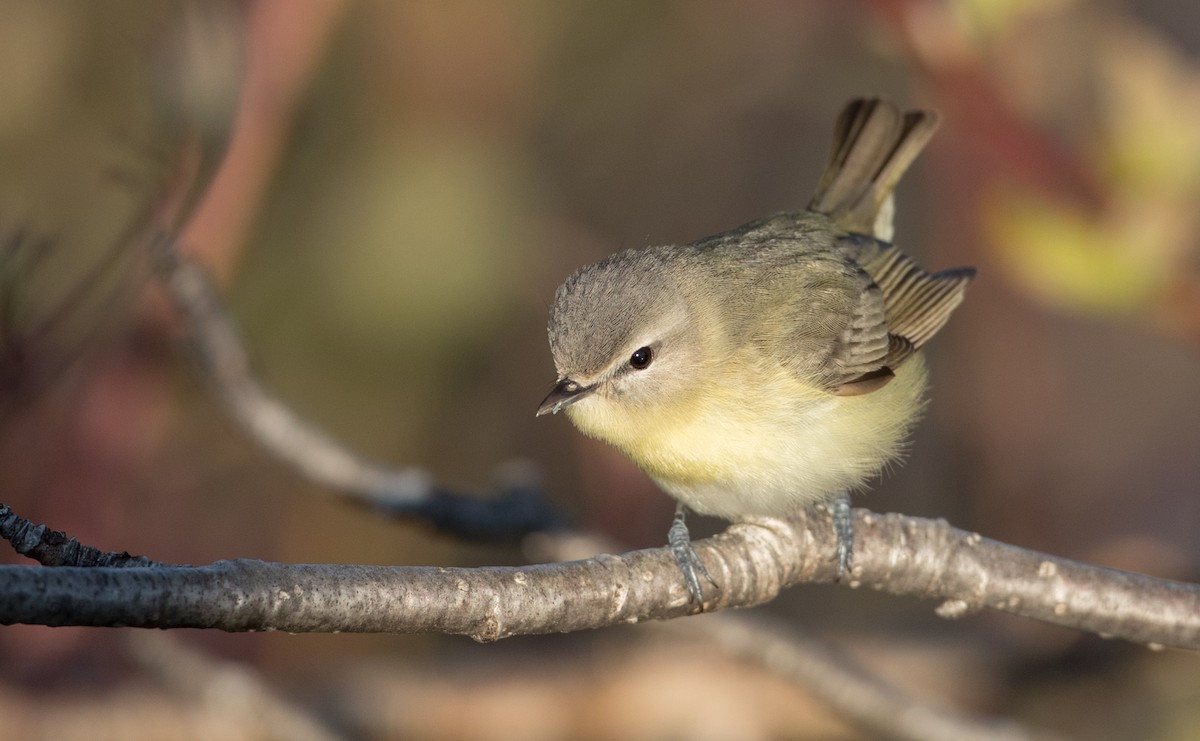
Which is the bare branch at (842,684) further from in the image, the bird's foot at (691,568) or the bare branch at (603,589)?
the bird's foot at (691,568)

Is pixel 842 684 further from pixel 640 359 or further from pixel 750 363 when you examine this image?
pixel 640 359

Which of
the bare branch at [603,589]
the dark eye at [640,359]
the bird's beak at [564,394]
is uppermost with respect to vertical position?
the dark eye at [640,359]

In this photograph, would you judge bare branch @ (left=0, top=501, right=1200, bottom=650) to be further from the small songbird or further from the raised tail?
the raised tail

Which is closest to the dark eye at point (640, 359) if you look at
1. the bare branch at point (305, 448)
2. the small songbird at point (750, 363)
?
the small songbird at point (750, 363)

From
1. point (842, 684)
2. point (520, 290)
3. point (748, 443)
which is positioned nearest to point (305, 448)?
point (748, 443)

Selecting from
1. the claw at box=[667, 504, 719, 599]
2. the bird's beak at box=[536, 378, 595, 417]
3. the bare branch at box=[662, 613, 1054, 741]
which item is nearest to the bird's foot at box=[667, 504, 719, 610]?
the claw at box=[667, 504, 719, 599]
